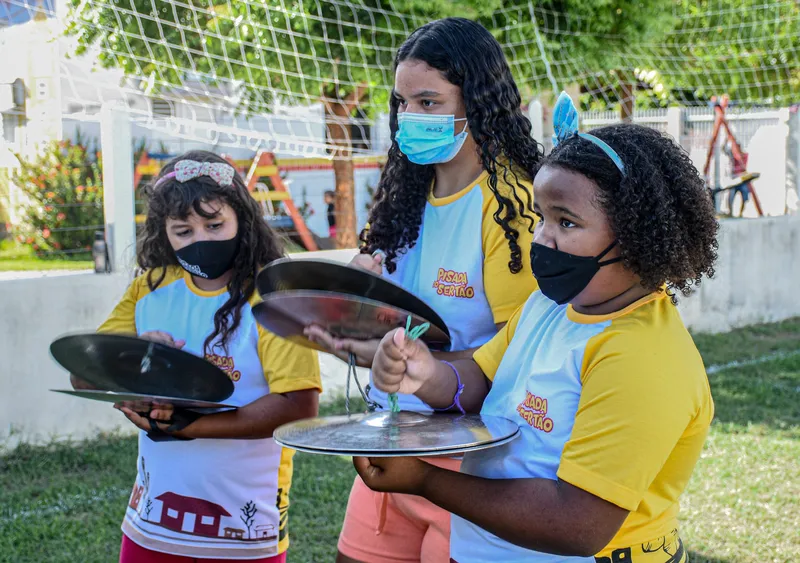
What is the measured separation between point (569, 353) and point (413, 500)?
0.76 meters

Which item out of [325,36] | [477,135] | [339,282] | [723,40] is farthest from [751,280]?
[339,282]

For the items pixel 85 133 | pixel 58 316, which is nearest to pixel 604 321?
pixel 58 316

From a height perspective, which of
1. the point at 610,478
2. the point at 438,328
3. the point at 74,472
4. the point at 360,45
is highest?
the point at 360,45

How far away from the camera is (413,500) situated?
2244 millimetres

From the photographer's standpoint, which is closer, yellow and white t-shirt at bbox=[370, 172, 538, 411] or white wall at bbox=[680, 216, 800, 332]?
yellow and white t-shirt at bbox=[370, 172, 538, 411]

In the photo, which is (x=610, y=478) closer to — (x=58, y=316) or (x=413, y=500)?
(x=413, y=500)

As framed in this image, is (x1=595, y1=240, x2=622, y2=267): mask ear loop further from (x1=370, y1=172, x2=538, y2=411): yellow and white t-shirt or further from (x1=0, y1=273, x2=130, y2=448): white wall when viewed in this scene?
(x1=0, y1=273, x2=130, y2=448): white wall

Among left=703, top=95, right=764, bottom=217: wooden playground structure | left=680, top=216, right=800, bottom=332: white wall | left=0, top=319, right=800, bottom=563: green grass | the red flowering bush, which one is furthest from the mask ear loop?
the red flowering bush

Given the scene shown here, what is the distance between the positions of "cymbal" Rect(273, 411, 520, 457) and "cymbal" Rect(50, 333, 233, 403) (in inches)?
15.7

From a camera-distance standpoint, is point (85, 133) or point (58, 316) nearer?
point (58, 316)

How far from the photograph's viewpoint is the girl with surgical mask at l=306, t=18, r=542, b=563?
2.17 meters

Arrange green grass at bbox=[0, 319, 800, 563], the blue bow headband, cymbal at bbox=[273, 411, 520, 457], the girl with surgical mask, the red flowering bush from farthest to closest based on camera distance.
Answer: the red flowering bush < green grass at bbox=[0, 319, 800, 563] < the girl with surgical mask < the blue bow headband < cymbal at bbox=[273, 411, 520, 457]

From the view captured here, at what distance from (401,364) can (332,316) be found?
18 cm

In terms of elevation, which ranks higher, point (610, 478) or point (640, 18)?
point (640, 18)
